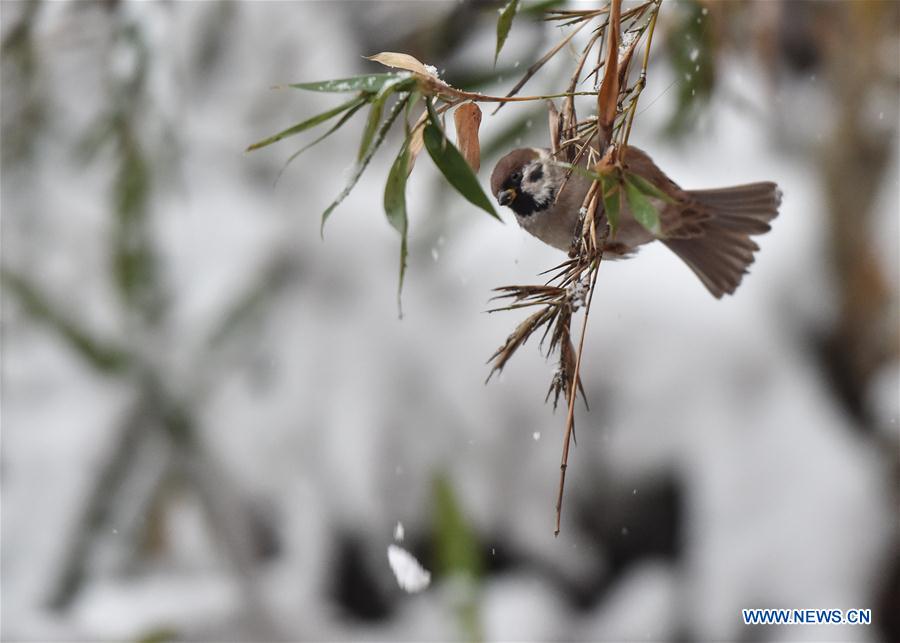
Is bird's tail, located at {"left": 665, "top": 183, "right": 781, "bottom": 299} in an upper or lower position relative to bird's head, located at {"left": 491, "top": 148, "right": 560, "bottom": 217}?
lower

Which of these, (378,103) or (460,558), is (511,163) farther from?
(460,558)

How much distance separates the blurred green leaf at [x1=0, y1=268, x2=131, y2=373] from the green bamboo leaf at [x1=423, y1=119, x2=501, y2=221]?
1532 millimetres

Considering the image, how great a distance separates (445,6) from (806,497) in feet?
3.29

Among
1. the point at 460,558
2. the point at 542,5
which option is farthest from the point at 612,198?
the point at 460,558

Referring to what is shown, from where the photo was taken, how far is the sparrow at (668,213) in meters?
0.45

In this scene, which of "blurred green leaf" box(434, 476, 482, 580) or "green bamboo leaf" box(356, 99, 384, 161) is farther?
"blurred green leaf" box(434, 476, 482, 580)

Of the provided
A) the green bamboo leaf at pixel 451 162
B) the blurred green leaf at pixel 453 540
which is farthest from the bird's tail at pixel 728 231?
the blurred green leaf at pixel 453 540

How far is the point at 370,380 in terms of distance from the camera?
5.84 feet

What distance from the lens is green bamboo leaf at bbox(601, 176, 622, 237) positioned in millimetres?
327

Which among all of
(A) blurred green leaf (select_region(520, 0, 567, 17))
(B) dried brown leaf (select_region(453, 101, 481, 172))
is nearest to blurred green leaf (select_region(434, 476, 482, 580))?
(A) blurred green leaf (select_region(520, 0, 567, 17))

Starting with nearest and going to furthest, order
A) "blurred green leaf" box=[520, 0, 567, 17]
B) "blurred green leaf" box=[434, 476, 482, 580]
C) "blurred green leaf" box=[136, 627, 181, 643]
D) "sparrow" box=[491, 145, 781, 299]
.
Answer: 1. "sparrow" box=[491, 145, 781, 299]
2. "blurred green leaf" box=[520, 0, 567, 17]
3. "blurred green leaf" box=[434, 476, 482, 580]
4. "blurred green leaf" box=[136, 627, 181, 643]

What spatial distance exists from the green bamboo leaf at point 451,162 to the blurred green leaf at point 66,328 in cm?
153

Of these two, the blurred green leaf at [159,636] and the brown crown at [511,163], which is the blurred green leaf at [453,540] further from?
the brown crown at [511,163]

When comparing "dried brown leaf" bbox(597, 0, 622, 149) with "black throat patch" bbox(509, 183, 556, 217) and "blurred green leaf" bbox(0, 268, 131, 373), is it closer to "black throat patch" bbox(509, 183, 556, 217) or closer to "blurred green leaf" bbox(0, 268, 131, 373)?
"black throat patch" bbox(509, 183, 556, 217)
